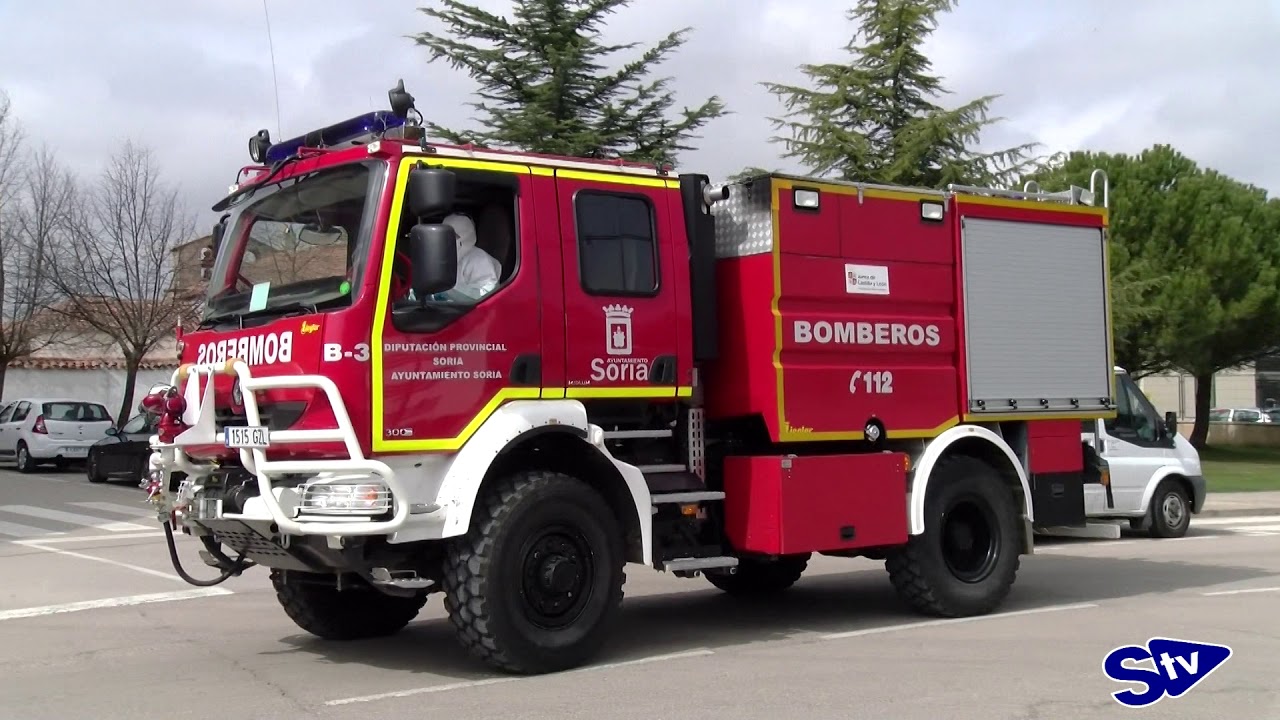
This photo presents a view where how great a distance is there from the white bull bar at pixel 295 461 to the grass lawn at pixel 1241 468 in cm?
1923

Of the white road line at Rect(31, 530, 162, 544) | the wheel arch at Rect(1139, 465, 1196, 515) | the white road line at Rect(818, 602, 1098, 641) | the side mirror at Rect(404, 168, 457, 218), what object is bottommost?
the white road line at Rect(818, 602, 1098, 641)

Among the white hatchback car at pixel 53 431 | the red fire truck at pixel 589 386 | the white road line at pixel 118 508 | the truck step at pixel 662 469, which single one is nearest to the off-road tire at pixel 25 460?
the white hatchback car at pixel 53 431

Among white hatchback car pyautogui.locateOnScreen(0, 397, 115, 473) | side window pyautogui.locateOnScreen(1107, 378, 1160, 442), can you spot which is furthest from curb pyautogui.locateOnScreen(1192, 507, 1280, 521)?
white hatchback car pyautogui.locateOnScreen(0, 397, 115, 473)

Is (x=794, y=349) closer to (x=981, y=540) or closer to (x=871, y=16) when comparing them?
(x=981, y=540)

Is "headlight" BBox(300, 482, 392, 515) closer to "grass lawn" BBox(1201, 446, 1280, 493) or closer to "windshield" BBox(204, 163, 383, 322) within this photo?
"windshield" BBox(204, 163, 383, 322)

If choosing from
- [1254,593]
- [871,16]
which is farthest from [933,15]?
[1254,593]

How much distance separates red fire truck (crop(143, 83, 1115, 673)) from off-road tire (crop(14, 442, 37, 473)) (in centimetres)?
2240

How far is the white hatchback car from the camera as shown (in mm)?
28109

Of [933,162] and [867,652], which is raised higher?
[933,162]

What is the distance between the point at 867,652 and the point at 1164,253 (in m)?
27.7

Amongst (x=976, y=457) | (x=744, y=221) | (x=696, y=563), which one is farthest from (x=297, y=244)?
(x=976, y=457)

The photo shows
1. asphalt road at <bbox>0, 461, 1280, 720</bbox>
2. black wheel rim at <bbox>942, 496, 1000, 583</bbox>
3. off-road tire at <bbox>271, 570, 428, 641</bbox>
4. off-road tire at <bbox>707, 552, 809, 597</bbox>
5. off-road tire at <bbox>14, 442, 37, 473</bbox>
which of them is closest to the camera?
asphalt road at <bbox>0, 461, 1280, 720</bbox>

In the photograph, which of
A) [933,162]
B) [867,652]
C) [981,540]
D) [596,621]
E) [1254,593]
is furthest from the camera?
[933,162]

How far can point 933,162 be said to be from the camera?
24.3 metres
